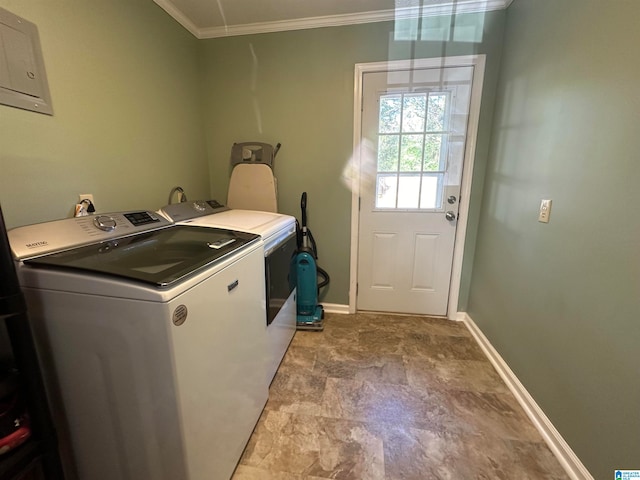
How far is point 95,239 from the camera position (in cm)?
113

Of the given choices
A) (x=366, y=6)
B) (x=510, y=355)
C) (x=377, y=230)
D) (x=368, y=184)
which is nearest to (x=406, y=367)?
(x=510, y=355)

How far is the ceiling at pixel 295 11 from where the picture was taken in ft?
6.18

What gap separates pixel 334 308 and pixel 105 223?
189 cm

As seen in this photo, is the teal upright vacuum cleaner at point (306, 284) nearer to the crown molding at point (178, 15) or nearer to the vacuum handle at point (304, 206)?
the vacuum handle at point (304, 206)

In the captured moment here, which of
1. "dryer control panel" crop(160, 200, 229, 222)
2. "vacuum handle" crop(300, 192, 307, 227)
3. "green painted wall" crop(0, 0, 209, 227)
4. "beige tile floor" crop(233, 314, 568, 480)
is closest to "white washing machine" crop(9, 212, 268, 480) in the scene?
"green painted wall" crop(0, 0, 209, 227)

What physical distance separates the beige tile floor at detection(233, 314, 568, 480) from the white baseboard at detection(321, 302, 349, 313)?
45cm

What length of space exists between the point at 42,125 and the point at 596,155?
234cm

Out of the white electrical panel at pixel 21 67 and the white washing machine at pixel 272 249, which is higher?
the white electrical panel at pixel 21 67

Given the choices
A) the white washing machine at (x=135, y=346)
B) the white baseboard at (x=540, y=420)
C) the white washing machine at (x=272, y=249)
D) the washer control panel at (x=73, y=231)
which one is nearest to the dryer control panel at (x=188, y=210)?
the white washing machine at (x=272, y=249)

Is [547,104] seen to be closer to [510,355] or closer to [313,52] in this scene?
[510,355]

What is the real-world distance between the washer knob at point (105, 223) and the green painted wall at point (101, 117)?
21 centimetres

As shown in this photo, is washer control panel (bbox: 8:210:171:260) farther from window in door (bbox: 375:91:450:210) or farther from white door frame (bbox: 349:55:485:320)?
window in door (bbox: 375:91:450:210)

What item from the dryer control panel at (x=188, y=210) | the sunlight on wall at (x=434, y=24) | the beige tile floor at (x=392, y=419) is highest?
the sunlight on wall at (x=434, y=24)

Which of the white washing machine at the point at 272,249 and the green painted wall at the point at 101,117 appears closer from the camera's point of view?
the green painted wall at the point at 101,117
